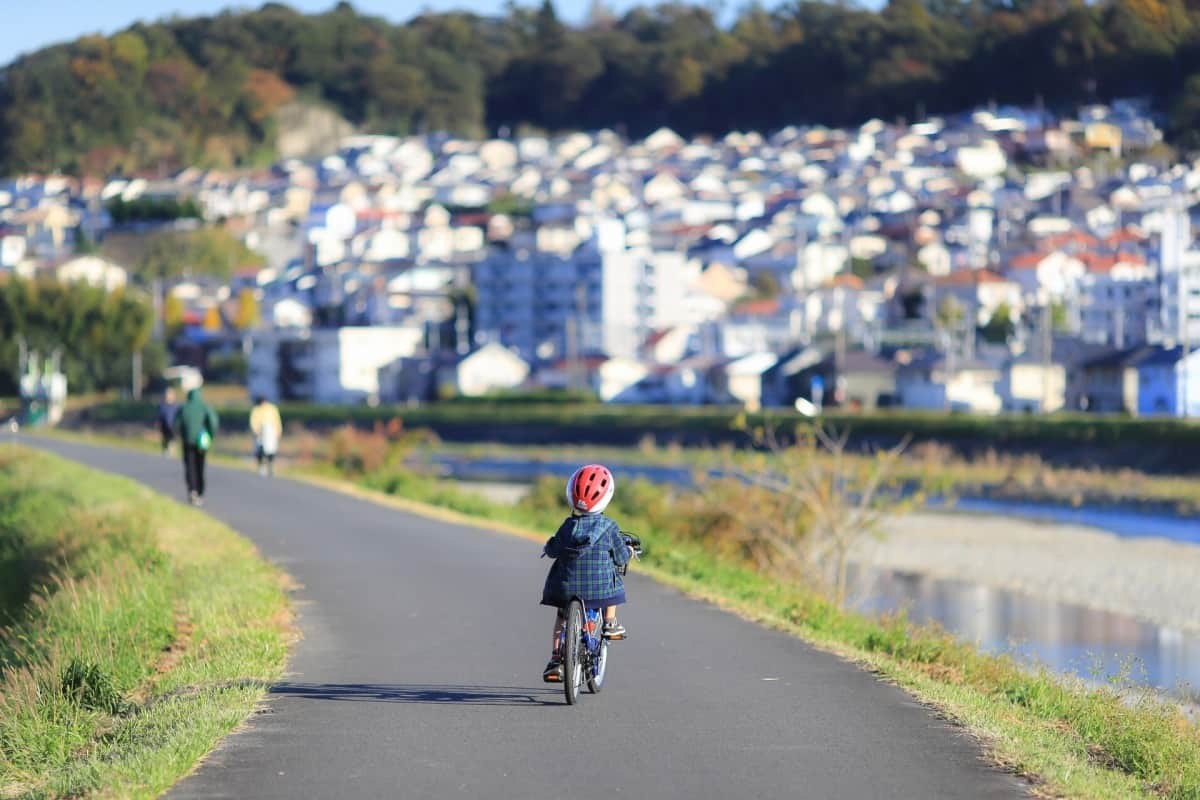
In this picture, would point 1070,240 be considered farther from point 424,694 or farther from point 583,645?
point 583,645

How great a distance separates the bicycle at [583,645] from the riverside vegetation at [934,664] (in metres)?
1.68

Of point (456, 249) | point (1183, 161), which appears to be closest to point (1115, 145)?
point (1183, 161)

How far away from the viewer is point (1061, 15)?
174000 millimetres

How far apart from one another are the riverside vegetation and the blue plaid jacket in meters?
1.78

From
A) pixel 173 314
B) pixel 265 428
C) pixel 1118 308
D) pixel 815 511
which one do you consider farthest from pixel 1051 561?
pixel 173 314

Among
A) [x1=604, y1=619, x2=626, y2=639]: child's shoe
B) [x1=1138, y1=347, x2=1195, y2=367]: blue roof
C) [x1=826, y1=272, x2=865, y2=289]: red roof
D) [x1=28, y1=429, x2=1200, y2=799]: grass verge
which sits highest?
[x1=826, y1=272, x2=865, y2=289]: red roof

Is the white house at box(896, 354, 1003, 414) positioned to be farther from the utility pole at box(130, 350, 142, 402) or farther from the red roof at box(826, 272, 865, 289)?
the utility pole at box(130, 350, 142, 402)

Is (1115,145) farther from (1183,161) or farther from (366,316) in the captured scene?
(366,316)

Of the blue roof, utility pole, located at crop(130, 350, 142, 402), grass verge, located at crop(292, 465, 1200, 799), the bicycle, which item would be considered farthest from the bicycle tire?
utility pole, located at crop(130, 350, 142, 402)

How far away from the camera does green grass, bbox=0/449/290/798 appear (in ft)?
27.4

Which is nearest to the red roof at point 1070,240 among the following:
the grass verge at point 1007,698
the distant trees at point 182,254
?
the distant trees at point 182,254

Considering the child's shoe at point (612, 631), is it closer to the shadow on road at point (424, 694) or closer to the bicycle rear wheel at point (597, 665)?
the bicycle rear wheel at point (597, 665)

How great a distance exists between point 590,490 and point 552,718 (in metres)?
1.11

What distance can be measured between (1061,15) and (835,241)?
57160 mm
